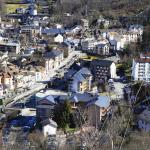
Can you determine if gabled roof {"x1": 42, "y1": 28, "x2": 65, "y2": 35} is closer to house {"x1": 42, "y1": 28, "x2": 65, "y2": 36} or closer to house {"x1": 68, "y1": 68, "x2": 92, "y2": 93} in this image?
house {"x1": 42, "y1": 28, "x2": 65, "y2": 36}

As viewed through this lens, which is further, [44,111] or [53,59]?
[53,59]

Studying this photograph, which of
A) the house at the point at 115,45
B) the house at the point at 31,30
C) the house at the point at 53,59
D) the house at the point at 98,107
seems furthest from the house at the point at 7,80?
the house at the point at 31,30

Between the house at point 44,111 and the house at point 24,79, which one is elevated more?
the house at point 24,79

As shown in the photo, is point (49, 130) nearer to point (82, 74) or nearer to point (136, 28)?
point (82, 74)

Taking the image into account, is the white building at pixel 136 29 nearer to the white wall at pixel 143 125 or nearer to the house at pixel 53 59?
the house at pixel 53 59

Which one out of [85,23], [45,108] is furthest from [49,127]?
[85,23]

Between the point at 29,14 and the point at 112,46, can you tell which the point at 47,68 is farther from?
the point at 29,14
